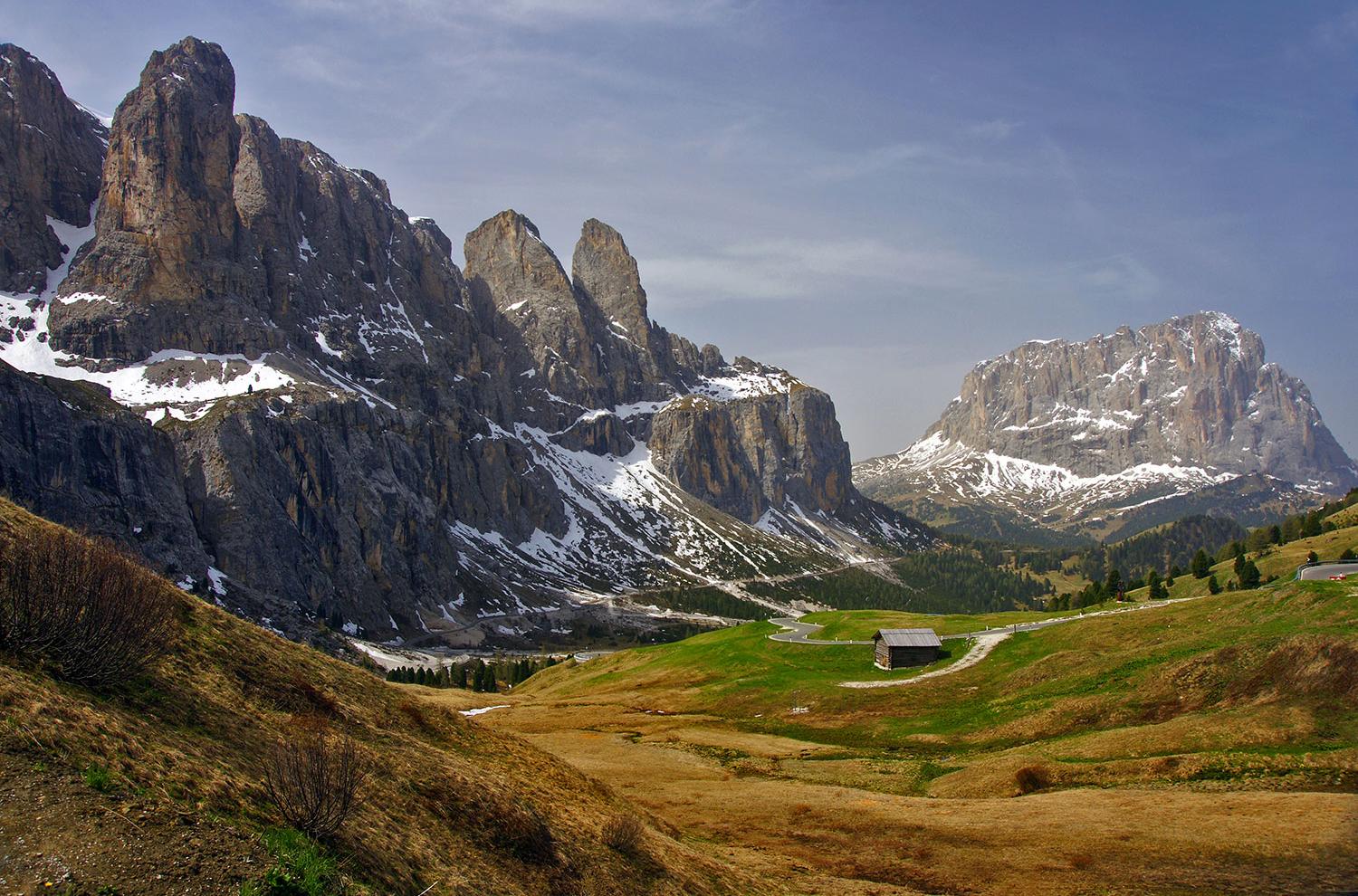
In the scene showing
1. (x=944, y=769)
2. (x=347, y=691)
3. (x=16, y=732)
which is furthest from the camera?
(x=944, y=769)

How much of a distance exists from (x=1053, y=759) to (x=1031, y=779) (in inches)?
122

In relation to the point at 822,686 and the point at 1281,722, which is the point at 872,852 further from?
the point at 822,686

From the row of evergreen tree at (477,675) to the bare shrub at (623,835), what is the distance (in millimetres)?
102398

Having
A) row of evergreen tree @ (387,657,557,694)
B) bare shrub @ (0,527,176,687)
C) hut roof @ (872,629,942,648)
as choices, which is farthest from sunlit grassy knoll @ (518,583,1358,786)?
row of evergreen tree @ (387,657,557,694)

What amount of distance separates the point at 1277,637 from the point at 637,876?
46.2m

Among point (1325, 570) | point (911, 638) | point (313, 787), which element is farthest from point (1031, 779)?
point (1325, 570)

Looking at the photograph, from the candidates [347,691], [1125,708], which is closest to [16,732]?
[347,691]

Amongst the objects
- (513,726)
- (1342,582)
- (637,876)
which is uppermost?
(1342,582)

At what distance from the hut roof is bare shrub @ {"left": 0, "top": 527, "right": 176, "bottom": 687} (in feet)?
225

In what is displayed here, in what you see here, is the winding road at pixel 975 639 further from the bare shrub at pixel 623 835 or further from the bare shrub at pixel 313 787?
the bare shrub at pixel 313 787

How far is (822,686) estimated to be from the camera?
78.2 metres

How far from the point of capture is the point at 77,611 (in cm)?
1977

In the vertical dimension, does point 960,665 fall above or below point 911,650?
below

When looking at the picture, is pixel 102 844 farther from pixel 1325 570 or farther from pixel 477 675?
pixel 477 675
